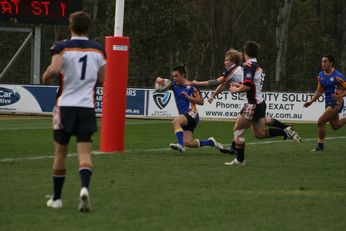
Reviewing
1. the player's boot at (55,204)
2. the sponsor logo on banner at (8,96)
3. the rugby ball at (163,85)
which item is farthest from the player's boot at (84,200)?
the sponsor logo on banner at (8,96)

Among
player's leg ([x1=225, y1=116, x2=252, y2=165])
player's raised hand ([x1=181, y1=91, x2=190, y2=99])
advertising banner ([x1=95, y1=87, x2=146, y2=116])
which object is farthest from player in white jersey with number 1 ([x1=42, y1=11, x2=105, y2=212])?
advertising banner ([x1=95, y1=87, x2=146, y2=116])

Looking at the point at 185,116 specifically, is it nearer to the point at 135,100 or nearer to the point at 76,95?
the point at 76,95

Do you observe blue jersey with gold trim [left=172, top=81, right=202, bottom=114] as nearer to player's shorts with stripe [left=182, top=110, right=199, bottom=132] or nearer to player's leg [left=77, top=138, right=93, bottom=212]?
player's shorts with stripe [left=182, top=110, right=199, bottom=132]

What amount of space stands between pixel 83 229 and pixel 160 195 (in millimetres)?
2415

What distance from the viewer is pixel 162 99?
3142cm

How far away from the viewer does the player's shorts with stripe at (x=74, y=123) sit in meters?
9.06

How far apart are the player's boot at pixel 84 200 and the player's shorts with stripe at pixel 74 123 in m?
0.60

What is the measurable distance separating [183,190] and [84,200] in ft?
7.33

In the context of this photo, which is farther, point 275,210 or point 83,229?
point 275,210

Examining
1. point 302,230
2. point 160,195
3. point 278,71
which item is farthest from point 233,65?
point 278,71

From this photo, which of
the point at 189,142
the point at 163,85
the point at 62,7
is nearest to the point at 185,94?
the point at 163,85

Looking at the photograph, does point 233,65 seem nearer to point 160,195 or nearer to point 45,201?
point 160,195

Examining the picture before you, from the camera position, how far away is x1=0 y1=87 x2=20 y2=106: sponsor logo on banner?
106 feet

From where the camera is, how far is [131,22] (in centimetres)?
4694
